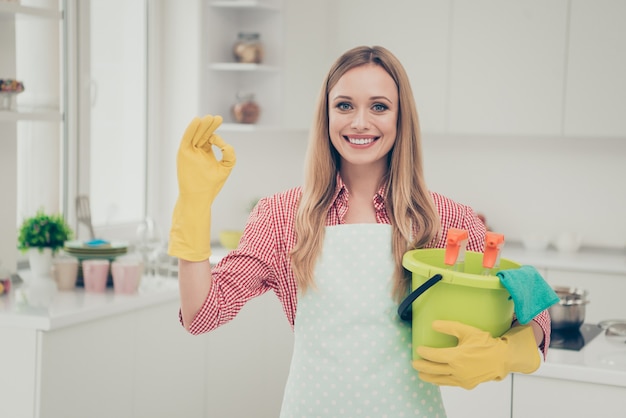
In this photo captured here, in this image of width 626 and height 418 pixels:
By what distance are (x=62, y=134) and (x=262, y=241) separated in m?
2.11

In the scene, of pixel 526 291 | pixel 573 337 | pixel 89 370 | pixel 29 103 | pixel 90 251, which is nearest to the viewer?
pixel 526 291

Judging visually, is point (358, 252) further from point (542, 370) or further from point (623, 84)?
point (623, 84)

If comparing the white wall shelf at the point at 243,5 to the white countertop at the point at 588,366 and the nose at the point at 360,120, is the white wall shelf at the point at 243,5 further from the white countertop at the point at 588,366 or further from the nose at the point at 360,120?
the nose at the point at 360,120

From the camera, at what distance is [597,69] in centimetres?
386

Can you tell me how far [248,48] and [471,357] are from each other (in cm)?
290

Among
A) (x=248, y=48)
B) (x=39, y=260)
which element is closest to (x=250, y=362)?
(x=39, y=260)

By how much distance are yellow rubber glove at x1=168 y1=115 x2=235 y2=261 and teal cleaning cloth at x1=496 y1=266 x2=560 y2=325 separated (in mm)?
509

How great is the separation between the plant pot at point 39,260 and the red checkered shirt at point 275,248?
56.8 inches

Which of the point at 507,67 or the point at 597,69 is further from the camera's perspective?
the point at 507,67

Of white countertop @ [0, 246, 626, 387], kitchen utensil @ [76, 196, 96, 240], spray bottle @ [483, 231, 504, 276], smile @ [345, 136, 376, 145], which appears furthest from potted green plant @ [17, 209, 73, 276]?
spray bottle @ [483, 231, 504, 276]

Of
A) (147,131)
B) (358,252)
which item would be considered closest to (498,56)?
(147,131)

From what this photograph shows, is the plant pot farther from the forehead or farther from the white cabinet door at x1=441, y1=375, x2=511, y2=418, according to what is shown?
the forehead

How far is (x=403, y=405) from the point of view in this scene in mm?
1622

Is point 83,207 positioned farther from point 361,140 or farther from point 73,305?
point 361,140
